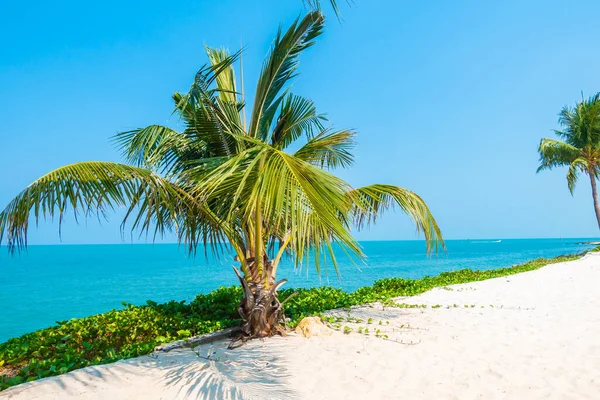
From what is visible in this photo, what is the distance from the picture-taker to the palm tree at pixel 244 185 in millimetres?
3504

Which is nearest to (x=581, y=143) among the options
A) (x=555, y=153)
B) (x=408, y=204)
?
(x=555, y=153)

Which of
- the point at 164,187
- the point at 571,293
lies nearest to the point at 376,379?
the point at 164,187

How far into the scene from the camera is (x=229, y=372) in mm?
4234

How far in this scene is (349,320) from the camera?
6.41 metres

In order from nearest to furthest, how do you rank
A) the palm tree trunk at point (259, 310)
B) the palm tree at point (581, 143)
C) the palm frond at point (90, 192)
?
1. the palm frond at point (90, 192)
2. the palm tree trunk at point (259, 310)
3. the palm tree at point (581, 143)

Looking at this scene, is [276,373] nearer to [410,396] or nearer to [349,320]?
[410,396]

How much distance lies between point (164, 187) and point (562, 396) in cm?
440

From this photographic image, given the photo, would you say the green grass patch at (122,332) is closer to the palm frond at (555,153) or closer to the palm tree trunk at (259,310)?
the palm tree trunk at (259,310)

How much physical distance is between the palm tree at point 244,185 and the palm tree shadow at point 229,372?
0.60 meters

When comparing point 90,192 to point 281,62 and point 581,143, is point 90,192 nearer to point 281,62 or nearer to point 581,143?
point 281,62

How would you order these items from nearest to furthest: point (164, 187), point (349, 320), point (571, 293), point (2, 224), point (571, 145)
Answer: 1. point (2, 224)
2. point (164, 187)
3. point (349, 320)
4. point (571, 293)
5. point (571, 145)

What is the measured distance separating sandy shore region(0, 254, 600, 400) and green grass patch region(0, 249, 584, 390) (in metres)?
0.56

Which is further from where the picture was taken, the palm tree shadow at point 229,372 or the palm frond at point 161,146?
the palm frond at point 161,146

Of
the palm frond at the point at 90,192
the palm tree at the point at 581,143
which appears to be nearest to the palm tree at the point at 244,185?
the palm frond at the point at 90,192
